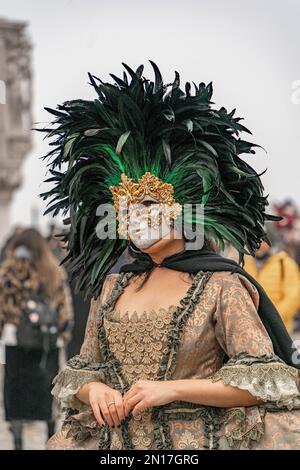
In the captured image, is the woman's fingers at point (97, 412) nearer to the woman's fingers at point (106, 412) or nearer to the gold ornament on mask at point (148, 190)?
the woman's fingers at point (106, 412)

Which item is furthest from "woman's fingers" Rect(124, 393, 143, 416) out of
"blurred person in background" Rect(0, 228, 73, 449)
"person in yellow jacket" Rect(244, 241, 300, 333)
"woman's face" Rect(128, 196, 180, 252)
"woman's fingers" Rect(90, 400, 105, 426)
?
"blurred person in background" Rect(0, 228, 73, 449)

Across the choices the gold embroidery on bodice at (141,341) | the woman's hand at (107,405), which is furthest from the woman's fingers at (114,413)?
the gold embroidery on bodice at (141,341)

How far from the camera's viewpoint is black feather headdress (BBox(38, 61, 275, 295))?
3.88 meters

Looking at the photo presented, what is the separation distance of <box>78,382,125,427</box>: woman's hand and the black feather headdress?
0.58m

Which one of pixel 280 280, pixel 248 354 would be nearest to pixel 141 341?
pixel 248 354

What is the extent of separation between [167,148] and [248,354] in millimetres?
693

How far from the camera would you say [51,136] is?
4074mm

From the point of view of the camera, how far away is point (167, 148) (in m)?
3.85

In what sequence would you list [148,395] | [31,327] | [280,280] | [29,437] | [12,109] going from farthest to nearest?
[12,109] → [29,437] → [31,327] → [280,280] → [148,395]

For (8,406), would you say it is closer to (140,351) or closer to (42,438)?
(42,438)

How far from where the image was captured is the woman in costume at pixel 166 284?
3.71 m

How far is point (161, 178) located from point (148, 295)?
38 cm

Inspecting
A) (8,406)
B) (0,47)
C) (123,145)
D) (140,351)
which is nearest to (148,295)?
(140,351)

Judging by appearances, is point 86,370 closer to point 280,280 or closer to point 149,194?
point 149,194
